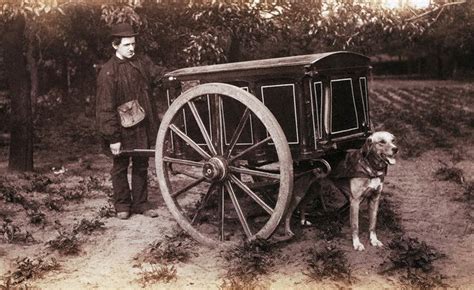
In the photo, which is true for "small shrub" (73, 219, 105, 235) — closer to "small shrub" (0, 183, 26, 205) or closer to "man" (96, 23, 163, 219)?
"man" (96, 23, 163, 219)

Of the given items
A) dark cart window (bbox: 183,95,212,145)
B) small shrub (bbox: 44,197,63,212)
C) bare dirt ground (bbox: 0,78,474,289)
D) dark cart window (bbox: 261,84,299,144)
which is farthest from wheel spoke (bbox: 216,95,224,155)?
small shrub (bbox: 44,197,63,212)

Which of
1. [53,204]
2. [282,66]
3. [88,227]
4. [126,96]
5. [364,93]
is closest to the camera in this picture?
[282,66]

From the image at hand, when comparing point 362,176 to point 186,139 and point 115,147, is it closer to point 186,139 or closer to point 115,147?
point 186,139

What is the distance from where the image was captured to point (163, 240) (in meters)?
5.02

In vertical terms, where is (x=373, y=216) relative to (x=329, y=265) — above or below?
above

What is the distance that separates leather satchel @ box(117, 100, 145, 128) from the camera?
5.55 meters

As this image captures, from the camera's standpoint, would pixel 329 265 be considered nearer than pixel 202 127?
Yes

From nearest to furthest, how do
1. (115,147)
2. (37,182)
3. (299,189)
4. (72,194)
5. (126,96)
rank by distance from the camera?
(299,189) < (115,147) < (126,96) < (72,194) < (37,182)

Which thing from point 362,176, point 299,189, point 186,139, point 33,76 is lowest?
point 299,189

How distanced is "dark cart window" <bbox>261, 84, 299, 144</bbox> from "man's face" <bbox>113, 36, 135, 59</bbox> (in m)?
1.95

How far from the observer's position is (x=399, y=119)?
44.1ft

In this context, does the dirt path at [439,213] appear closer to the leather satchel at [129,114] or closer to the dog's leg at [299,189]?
the dog's leg at [299,189]

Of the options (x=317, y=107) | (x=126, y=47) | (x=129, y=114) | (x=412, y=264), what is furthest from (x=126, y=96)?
(x=412, y=264)

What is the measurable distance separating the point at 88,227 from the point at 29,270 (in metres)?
1.18
